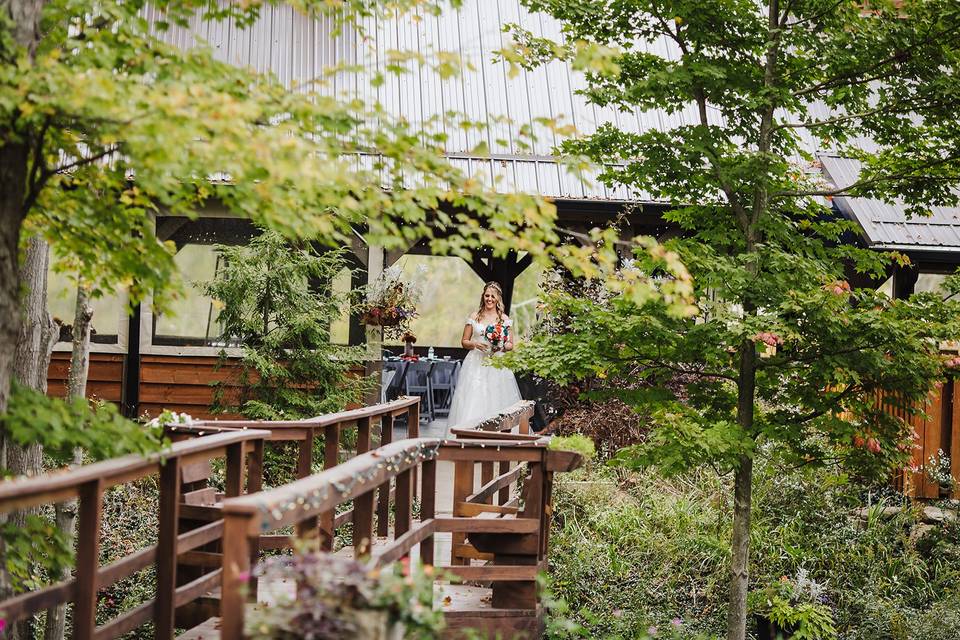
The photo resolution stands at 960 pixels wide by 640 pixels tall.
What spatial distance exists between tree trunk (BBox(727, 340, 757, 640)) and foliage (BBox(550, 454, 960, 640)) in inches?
15.3

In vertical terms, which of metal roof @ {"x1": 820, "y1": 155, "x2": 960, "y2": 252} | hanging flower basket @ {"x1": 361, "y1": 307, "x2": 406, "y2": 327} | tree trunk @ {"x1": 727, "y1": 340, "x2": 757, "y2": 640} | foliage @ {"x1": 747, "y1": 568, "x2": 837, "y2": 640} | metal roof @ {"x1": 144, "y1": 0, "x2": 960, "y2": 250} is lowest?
foliage @ {"x1": 747, "y1": 568, "x2": 837, "y2": 640}

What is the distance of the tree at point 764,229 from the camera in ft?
18.2

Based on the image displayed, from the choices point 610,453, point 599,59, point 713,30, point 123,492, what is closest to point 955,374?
point 713,30

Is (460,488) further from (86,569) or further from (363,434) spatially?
(86,569)

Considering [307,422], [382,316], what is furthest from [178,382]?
[307,422]

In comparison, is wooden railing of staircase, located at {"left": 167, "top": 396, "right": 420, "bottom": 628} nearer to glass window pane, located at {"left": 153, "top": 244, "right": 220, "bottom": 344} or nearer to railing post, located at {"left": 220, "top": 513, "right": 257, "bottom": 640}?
railing post, located at {"left": 220, "top": 513, "right": 257, "bottom": 640}

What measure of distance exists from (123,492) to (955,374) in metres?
6.65

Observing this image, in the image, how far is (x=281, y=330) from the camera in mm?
9422

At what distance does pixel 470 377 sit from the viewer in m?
10.9

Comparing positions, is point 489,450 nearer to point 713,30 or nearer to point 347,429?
point 713,30

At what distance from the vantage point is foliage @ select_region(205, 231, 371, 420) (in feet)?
30.5

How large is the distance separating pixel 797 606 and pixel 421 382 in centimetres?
814

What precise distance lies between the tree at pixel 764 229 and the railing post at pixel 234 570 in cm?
323

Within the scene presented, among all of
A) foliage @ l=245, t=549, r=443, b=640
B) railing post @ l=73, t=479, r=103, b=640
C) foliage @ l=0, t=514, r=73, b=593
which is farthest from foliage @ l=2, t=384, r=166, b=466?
foliage @ l=245, t=549, r=443, b=640
